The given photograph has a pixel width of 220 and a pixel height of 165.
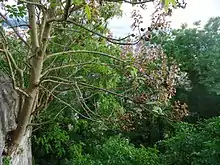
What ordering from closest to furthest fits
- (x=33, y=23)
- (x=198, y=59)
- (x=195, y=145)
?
(x=33, y=23), (x=195, y=145), (x=198, y=59)

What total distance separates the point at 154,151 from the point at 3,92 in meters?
1.43

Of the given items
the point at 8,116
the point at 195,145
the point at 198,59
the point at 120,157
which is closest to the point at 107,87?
the point at 120,157

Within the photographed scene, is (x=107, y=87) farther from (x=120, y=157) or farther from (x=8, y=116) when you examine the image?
(x=8, y=116)

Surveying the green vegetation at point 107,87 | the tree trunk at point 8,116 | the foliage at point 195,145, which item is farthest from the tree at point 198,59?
the tree trunk at point 8,116

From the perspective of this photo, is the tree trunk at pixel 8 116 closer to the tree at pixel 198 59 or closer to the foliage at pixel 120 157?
the foliage at pixel 120 157

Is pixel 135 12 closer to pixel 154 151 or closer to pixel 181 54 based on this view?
pixel 154 151

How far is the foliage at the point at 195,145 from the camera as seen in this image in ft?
8.70

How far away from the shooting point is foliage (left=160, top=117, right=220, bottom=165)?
2.65 m

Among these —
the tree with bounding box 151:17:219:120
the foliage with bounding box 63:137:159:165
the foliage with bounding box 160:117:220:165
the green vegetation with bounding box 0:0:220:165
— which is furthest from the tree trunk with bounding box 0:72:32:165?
the tree with bounding box 151:17:219:120

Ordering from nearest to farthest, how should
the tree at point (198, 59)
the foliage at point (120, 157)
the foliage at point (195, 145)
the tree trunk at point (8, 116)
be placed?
the tree trunk at point (8, 116) < the foliage at point (195, 145) < the foliage at point (120, 157) < the tree at point (198, 59)

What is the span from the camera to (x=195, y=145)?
2916 millimetres

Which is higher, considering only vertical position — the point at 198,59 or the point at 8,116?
the point at 8,116

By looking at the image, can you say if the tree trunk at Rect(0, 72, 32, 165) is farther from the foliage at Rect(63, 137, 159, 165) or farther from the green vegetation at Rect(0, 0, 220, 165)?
the foliage at Rect(63, 137, 159, 165)

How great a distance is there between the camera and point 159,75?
2.43 meters
